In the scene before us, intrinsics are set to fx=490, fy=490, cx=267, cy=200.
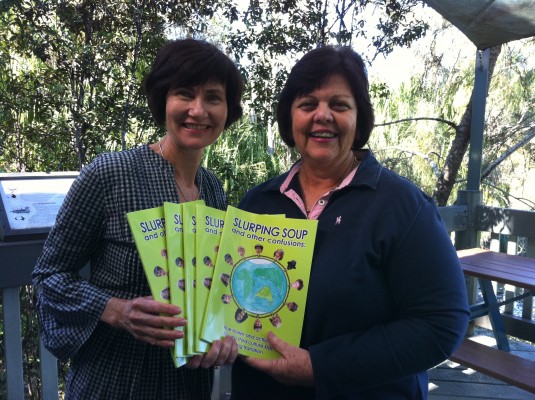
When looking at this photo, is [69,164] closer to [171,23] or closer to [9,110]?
[9,110]

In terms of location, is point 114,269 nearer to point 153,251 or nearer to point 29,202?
point 153,251

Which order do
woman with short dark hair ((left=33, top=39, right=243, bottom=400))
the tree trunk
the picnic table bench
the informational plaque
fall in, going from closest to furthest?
1. woman with short dark hair ((left=33, top=39, right=243, bottom=400))
2. the informational plaque
3. the picnic table bench
4. the tree trunk

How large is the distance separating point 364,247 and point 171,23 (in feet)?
13.5

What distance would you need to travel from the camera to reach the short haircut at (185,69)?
142 cm

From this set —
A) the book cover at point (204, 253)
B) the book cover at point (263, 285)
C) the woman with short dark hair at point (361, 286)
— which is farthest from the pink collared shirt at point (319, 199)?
the book cover at point (204, 253)

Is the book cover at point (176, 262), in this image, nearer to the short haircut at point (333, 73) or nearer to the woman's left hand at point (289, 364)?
the woman's left hand at point (289, 364)

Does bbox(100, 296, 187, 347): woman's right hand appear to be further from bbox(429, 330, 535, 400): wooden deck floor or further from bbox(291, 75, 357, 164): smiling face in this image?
bbox(429, 330, 535, 400): wooden deck floor

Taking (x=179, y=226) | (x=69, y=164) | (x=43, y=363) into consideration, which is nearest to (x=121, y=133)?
(x=69, y=164)

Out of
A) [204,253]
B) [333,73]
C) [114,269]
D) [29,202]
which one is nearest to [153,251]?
[204,253]

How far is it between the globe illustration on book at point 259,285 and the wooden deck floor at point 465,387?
2.17 meters

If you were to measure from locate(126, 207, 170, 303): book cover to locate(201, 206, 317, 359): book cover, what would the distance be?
0.40ft

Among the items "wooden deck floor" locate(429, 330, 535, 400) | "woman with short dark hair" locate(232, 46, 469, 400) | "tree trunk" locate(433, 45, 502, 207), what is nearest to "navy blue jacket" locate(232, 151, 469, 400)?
"woman with short dark hair" locate(232, 46, 469, 400)

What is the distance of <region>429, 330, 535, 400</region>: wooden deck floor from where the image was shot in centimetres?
296

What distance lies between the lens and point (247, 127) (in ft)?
20.9
